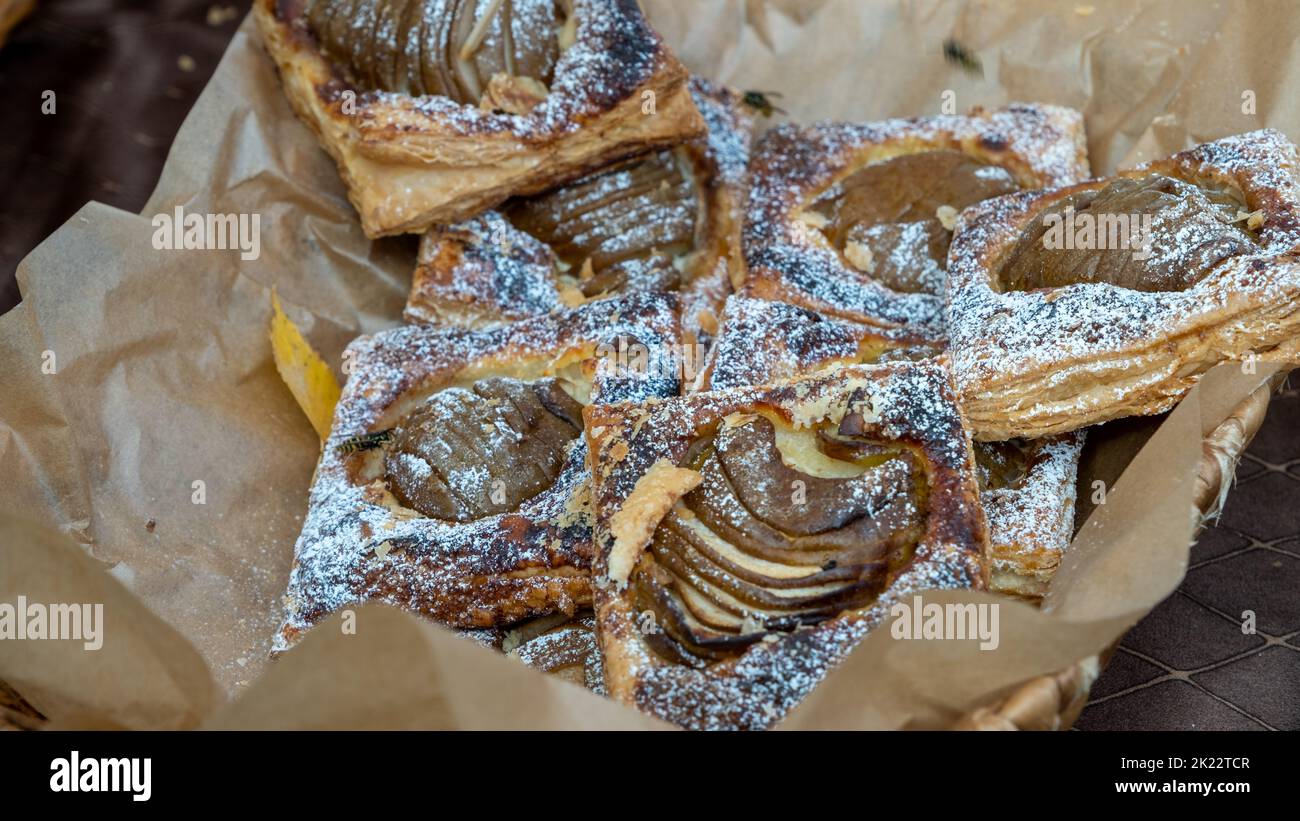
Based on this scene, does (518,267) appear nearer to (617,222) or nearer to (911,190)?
(617,222)

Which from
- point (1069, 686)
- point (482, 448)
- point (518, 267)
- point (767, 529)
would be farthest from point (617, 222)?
point (1069, 686)

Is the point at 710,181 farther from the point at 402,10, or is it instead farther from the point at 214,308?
the point at 214,308

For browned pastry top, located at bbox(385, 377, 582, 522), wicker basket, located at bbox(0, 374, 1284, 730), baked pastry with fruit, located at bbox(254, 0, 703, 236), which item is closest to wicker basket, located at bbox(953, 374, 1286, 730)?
wicker basket, located at bbox(0, 374, 1284, 730)

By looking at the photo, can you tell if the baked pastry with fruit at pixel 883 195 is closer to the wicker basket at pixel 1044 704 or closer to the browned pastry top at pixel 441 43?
the browned pastry top at pixel 441 43

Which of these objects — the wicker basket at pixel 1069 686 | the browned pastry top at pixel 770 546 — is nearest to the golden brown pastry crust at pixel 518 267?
the browned pastry top at pixel 770 546
